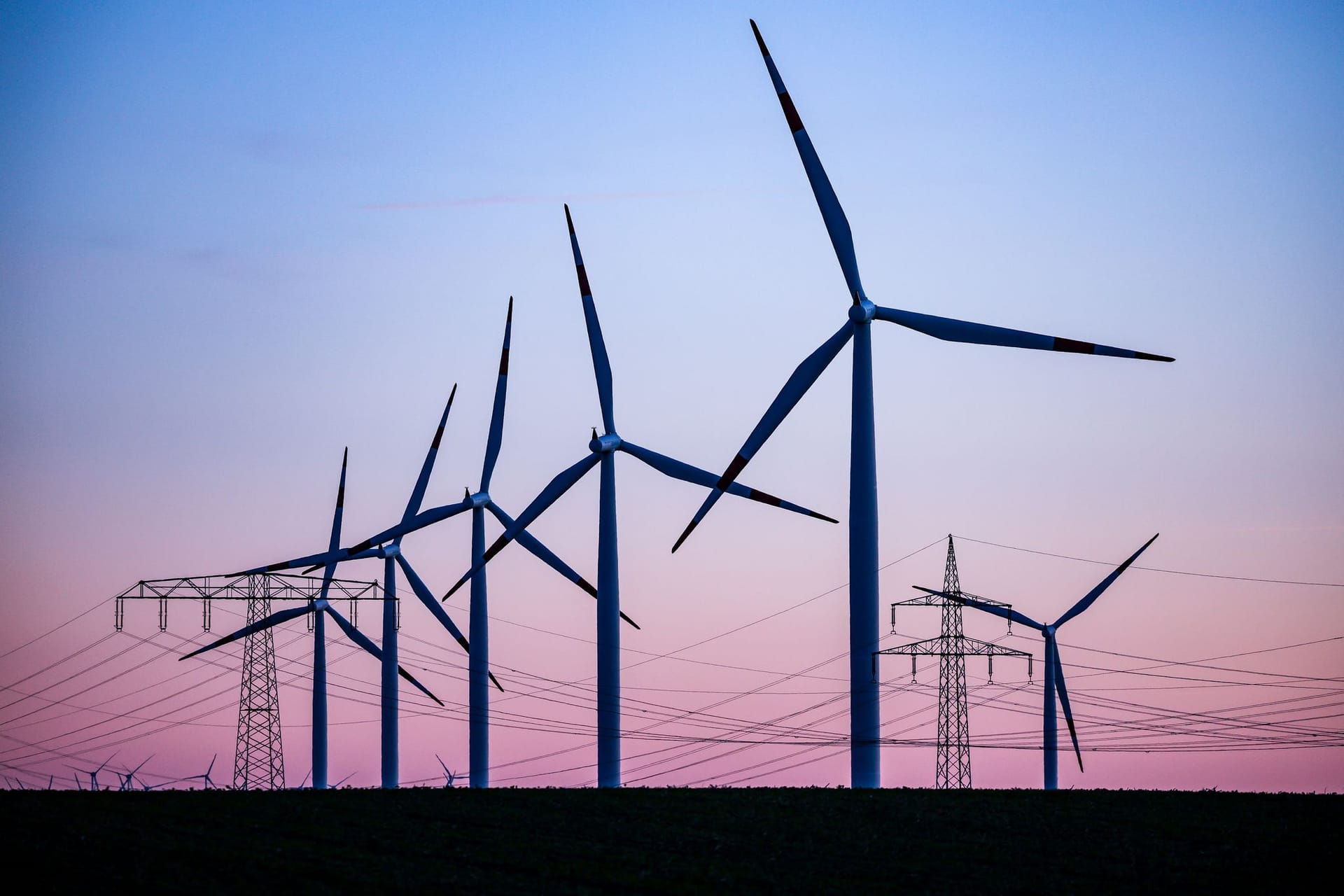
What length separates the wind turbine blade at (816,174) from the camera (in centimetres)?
7269

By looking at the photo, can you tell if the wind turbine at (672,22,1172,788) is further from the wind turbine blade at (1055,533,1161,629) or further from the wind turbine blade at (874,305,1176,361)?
the wind turbine blade at (1055,533,1161,629)

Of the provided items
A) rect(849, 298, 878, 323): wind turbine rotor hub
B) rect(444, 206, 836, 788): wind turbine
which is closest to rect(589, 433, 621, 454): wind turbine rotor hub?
rect(444, 206, 836, 788): wind turbine

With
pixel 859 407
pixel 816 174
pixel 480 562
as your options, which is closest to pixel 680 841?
pixel 859 407

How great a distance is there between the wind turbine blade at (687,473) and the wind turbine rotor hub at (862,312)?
14.9 metres

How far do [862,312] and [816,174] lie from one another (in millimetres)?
7056

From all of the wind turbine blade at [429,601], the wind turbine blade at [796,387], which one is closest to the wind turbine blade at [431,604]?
the wind turbine blade at [429,601]

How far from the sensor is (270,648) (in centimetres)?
11275

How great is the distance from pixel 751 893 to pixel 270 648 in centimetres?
7447

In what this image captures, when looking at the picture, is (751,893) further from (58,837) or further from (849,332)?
(849,332)

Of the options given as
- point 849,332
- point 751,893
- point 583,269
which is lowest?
point 751,893

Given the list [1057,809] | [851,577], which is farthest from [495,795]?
[1057,809]

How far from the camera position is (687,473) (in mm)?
88688

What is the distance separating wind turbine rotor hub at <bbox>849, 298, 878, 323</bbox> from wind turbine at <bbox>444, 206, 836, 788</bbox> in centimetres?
1236

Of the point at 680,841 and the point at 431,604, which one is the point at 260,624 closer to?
the point at 431,604
